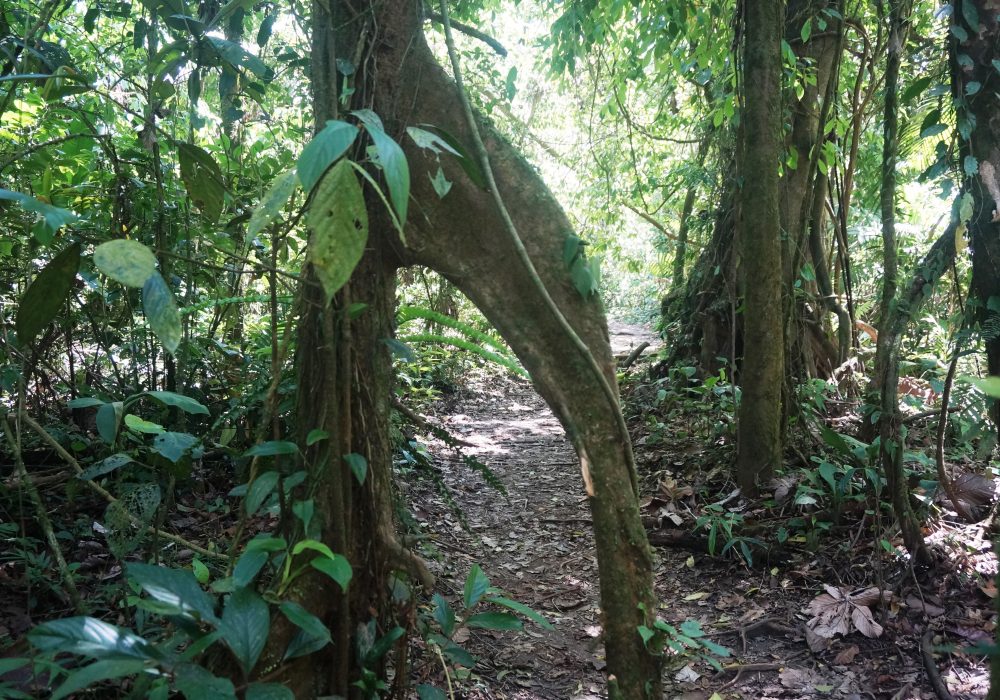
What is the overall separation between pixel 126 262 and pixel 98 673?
2.46 ft

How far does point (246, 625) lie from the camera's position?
1.42m

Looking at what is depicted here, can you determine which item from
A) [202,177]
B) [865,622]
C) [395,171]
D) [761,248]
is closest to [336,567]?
[395,171]

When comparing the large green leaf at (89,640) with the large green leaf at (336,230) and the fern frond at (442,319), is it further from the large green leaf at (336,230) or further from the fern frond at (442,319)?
the fern frond at (442,319)

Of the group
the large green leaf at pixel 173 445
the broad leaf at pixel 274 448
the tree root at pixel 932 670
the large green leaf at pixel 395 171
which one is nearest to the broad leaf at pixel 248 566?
the broad leaf at pixel 274 448

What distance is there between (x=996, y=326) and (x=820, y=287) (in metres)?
3.08

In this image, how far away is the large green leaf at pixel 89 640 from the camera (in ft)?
3.94

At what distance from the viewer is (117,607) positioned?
8.05 feet

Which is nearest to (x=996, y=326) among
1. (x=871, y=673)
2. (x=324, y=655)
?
(x=871, y=673)

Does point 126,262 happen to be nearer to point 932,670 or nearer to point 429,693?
point 429,693

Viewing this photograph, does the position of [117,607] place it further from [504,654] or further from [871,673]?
[871,673]

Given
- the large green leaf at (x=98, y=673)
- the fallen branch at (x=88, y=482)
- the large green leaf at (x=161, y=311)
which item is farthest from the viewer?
the fallen branch at (x=88, y=482)

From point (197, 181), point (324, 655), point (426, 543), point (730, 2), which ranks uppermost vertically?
point (730, 2)

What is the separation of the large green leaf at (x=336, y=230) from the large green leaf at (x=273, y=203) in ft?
0.72

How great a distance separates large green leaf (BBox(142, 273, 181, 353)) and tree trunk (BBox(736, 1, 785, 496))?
10.4 ft
